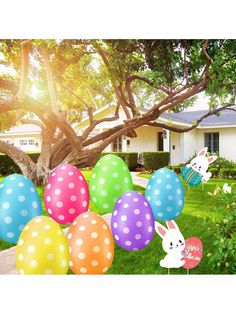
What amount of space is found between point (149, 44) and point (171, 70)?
48cm

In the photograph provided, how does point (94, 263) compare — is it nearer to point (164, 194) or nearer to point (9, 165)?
point (164, 194)

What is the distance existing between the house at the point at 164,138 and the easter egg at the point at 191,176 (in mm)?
344

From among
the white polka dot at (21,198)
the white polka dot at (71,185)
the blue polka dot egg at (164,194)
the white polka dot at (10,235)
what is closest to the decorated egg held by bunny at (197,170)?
the blue polka dot egg at (164,194)

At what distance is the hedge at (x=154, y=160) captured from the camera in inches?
236

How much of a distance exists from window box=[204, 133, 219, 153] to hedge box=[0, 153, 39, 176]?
2.74 m

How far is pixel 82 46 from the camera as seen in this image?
632 cm

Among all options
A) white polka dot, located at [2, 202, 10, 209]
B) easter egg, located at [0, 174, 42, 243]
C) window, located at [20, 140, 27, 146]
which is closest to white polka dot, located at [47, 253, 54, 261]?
easter egg, located at [0, 174, 42, 243]

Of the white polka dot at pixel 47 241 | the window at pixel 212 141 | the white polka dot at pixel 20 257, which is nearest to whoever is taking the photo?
the white polka dot at pixel 47 241

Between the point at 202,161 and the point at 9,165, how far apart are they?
3.27 metres

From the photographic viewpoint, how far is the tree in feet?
19.9

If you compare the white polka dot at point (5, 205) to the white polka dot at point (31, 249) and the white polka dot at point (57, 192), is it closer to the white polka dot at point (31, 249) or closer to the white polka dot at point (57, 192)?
the white polka dot at point (57, 192)

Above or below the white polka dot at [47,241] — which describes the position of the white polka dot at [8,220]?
above
